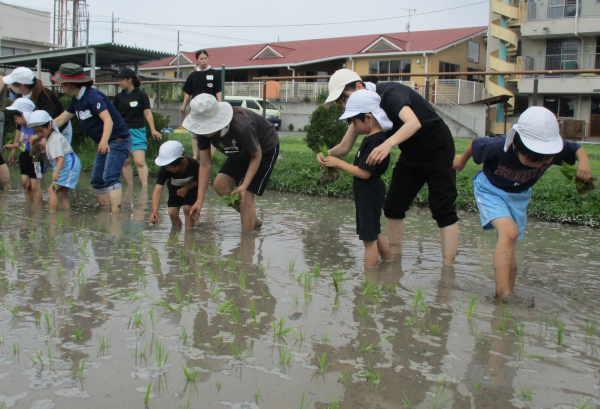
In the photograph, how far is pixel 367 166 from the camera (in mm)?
4664

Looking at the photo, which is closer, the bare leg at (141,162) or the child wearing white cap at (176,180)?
the child wearing white cap at (176,180)

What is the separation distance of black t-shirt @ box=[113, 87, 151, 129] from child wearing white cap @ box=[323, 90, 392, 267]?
5561 mm

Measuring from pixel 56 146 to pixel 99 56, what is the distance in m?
12.3

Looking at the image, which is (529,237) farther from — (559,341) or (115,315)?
(115,315)

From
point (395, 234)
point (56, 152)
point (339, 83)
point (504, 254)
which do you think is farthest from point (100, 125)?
point (504, 254)

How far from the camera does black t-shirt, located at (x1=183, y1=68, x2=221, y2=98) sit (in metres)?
10.3

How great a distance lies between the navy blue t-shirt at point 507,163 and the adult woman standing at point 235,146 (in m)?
2.28

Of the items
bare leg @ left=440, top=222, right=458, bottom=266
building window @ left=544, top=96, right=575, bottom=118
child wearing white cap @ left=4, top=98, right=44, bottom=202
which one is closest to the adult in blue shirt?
child wearing white cap @ left=4, top=98, right=44, bottom=202

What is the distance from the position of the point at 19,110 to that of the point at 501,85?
30739 mm

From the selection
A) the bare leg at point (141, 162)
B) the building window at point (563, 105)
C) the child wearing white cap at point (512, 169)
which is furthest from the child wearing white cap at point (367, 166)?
the building window at point (563, 105)

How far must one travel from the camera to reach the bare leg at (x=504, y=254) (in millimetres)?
3988

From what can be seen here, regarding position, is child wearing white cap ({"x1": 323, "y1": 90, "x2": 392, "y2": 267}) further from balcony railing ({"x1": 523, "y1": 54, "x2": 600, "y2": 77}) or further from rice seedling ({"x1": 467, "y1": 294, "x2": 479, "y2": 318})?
balcony railing ({"x1": 523, "y1": 54, "x2": 600, "y2": 77})

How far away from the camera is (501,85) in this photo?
33969 millimetres

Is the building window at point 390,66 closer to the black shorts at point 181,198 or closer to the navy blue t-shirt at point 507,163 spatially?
the black shorts at point 181,198
